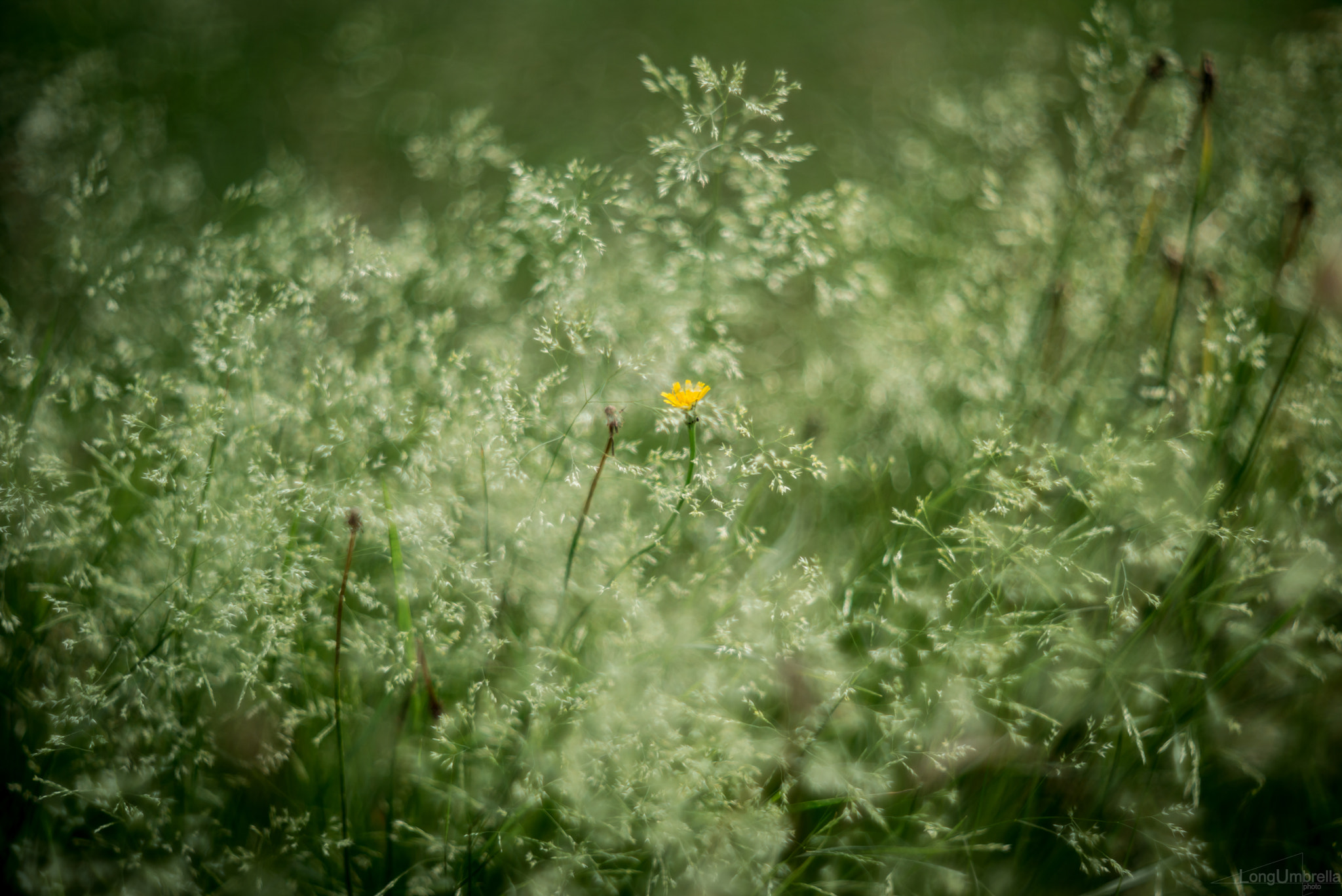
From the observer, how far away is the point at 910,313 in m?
1.89

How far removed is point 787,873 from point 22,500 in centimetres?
139

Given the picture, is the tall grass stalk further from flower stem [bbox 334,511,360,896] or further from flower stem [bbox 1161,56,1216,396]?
flower stem [bbox 1161,56,1216,396]

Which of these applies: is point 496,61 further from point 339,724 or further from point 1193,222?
point 339,724

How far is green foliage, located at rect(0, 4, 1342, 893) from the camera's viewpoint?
121 cm

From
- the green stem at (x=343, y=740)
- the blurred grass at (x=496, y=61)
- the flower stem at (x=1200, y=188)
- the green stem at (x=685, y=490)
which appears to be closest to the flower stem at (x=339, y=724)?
the green stem at (x=343, y=740)

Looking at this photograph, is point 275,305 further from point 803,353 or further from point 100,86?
point 100,86

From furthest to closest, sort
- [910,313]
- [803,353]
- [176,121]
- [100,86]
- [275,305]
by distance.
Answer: [176,121]
[100,86]
[803,353]
[910,313]
[275,305]

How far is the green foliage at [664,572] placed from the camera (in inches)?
47.7

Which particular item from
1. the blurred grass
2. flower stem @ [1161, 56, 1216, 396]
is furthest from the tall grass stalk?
the blurred grass

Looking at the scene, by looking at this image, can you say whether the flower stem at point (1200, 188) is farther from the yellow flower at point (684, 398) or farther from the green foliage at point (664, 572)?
the yellow flower at point (684, 398)

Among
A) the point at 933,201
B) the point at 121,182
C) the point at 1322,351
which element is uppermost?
the point at 933,201

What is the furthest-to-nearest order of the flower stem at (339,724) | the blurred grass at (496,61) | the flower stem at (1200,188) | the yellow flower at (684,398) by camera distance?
the blurred grass at (496,61) < the flower stem at (1200,188) < the yellow flower at (684,398) < the flower stem at (339,724)

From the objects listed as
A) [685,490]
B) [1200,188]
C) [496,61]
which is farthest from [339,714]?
A: [496,61]

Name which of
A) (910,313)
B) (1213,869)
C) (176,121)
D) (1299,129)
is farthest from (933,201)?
(176,121)
